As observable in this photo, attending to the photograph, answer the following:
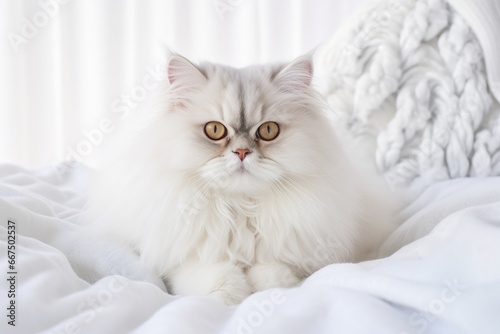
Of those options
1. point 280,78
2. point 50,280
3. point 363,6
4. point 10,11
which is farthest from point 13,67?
point 50,280

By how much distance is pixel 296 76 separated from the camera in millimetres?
1356

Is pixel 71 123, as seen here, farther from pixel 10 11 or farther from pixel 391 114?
pixel 391 114

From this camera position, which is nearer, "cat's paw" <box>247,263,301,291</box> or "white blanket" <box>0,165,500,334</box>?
"white blanket" <box>0,165,500,334</box>

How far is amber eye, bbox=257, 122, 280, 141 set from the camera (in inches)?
48.8

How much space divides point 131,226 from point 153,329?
0.57 m

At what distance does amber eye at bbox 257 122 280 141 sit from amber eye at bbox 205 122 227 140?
0.09 meters

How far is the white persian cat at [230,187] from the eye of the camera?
1196 millimetres

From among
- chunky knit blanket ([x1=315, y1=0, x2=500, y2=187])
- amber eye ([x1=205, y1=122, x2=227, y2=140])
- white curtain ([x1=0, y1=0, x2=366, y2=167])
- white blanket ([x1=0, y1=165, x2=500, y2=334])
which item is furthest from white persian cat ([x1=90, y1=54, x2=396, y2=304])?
white curtain ([x1=0, y1=0, x2=366, y2=167])

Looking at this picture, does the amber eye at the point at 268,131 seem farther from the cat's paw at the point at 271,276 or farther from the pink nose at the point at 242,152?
the cat's paw at the point at 271,276

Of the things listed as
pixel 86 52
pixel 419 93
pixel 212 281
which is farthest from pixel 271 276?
→ pixel 86 52

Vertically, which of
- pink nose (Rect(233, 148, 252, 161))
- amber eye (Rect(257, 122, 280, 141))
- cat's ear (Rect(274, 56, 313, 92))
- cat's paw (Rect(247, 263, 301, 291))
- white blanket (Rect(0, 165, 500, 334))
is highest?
cat's ear (Rect(274, 56, 313, 92))

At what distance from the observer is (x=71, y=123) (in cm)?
354

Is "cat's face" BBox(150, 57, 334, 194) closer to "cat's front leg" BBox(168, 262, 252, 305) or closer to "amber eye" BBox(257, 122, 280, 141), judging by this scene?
"amber eye" BBox(257, 122, 280, 141)

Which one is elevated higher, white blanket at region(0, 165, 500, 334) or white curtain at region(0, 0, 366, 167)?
white curtain at region(0, 0, 366, 167)
